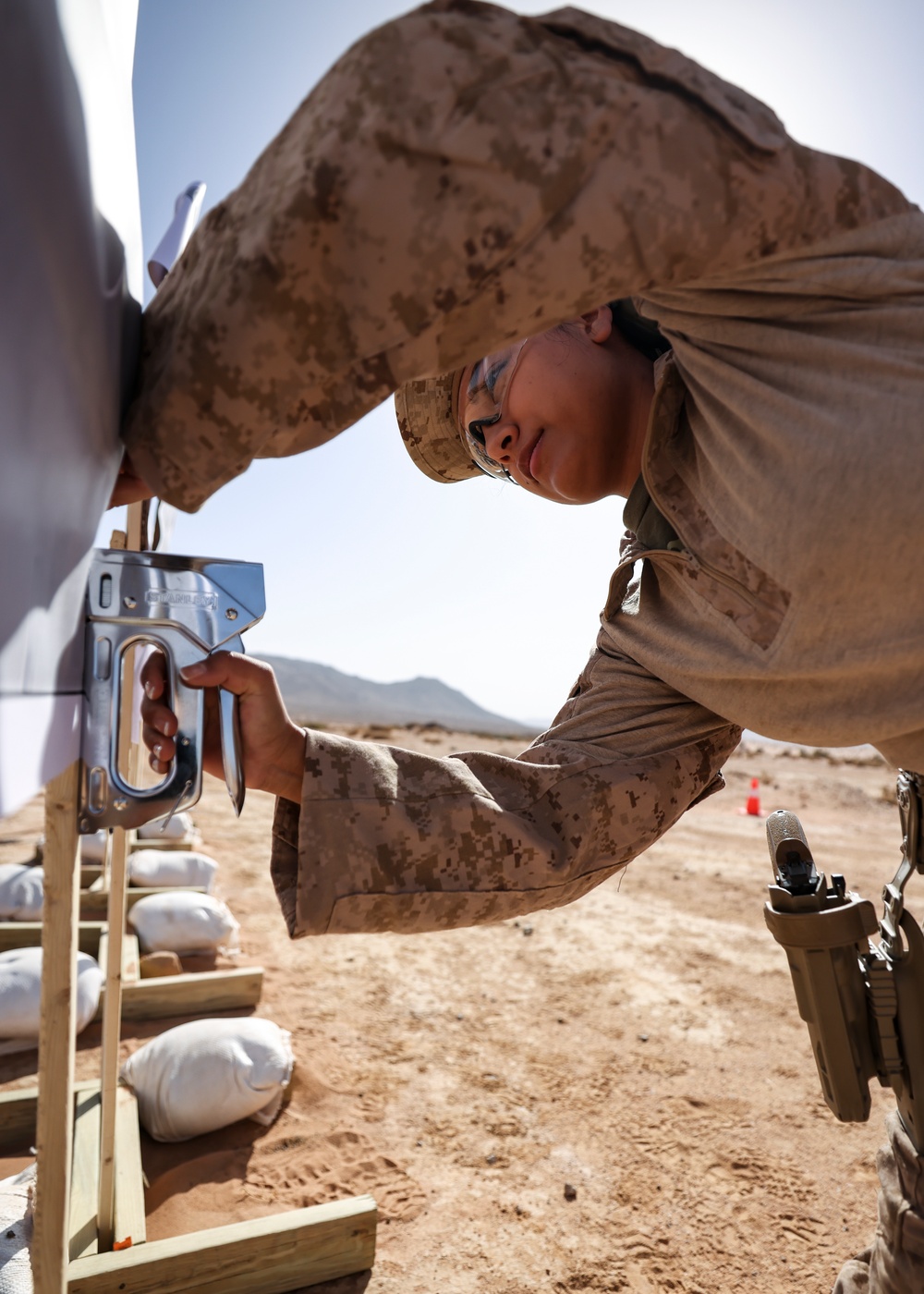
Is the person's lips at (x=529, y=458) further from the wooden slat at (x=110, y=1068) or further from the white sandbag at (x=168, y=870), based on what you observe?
the white sandbag at (x=168, y=870)

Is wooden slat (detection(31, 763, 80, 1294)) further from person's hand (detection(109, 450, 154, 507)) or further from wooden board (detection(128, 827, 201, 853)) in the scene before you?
wooden board (detection(128, 827, 201, 853))

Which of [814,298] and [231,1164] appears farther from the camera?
[231,1164]

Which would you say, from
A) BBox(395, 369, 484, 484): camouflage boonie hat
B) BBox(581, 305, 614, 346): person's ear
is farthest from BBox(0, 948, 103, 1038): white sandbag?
BBox(581, 305, 614, 346): person's ear

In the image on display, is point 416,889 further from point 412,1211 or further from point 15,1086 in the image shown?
point 15,1086

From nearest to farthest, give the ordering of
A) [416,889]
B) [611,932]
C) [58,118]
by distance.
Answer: [58,118], [416,889], [611,932]

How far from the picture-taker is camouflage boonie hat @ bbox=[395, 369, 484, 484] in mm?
2150

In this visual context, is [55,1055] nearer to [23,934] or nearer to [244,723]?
[244,723]

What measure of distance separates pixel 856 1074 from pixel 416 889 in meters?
1.21

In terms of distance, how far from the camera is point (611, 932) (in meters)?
5.34

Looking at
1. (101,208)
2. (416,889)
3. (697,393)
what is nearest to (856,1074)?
(416,889)

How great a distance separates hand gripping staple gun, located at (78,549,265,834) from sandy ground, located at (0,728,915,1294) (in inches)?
86.0

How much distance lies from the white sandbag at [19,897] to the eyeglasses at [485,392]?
4.11 m

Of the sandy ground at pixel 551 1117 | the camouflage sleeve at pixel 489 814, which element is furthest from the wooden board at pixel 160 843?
the camouflage sleeve at pixel 489 814

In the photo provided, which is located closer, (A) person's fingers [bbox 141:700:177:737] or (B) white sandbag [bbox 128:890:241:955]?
(A) person's fingers [bbox 141:700:177:737]
